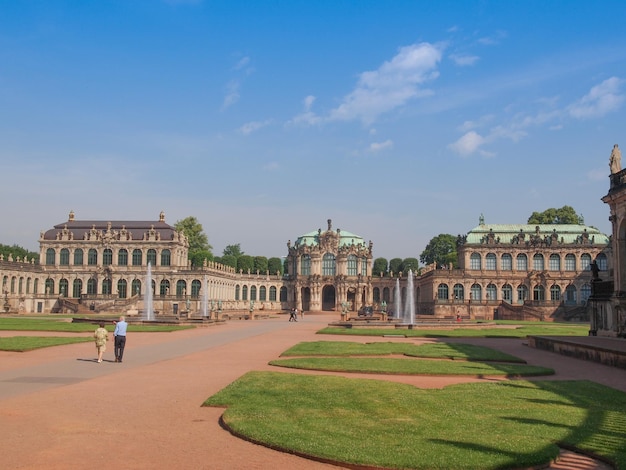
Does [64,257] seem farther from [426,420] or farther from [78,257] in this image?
[426,420]

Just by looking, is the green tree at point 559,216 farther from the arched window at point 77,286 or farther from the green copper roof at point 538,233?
the arched window at point 77,286

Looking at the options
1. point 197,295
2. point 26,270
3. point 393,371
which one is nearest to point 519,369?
point 393,371

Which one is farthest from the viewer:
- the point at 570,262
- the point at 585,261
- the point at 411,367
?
the point at 570,262

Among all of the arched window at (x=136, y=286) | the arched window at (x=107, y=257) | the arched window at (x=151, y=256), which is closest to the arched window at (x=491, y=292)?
the arched window at (x=151, y=256)

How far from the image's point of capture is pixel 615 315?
1446 inches

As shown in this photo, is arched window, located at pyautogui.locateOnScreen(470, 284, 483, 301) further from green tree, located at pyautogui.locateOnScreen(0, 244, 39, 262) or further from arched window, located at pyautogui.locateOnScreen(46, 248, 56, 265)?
green tree, located at pyautogui.locateOnScreen(0, 244, 39, 262)

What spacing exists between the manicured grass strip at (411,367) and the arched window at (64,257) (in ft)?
299

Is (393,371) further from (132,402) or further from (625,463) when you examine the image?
(625,463)

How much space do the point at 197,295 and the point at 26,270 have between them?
2763 cm

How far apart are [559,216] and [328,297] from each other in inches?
1916

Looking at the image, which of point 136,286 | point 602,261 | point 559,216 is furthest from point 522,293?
point 136,286

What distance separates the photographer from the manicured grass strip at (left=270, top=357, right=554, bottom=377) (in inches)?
894

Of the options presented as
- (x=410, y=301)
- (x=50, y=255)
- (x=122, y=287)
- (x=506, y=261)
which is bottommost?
(x=410, y=301)

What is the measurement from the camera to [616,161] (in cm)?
3947
